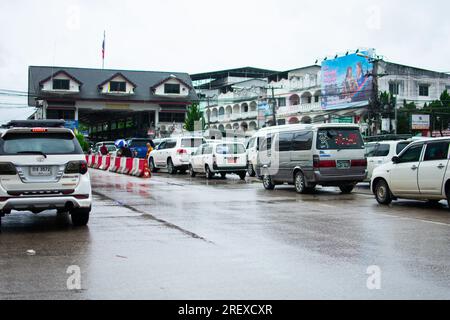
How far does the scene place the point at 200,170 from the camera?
25.6 metres

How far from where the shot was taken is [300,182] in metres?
17.5

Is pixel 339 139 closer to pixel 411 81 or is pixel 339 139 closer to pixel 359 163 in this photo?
pixel 359 163

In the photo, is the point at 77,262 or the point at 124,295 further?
the point at 77,262

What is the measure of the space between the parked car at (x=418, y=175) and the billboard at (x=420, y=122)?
116ft

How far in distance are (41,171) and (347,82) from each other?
50197 millimetres

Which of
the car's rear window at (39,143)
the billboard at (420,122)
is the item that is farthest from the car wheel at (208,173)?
the billboard at (420,122)

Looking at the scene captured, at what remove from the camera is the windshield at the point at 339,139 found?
661 inches

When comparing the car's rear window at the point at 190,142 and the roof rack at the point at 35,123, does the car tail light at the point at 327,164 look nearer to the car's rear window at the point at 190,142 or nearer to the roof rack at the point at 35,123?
the roof rack at the point at 35,123

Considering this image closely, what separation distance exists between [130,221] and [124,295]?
5747mm

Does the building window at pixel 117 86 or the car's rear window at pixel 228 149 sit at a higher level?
the building window at pixel 117 86

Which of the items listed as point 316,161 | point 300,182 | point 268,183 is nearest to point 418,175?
point 316,161

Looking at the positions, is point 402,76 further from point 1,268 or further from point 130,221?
point 1,268

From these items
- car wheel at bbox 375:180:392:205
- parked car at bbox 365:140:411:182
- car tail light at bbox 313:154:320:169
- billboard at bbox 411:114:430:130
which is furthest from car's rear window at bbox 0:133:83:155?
billboard at bbox 411:114:430:130
